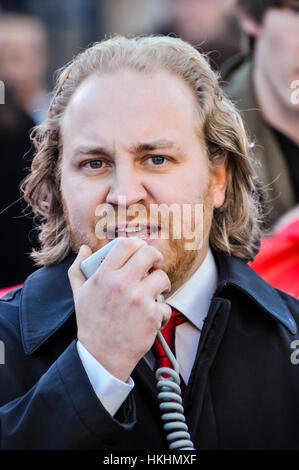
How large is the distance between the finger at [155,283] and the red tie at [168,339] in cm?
30

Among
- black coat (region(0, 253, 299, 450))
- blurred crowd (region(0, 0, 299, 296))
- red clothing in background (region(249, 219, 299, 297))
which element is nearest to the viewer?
black coat (region(0, 253, 299, 450))

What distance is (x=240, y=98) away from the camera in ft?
13.8

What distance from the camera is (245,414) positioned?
2361 mm

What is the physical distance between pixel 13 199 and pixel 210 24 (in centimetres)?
176

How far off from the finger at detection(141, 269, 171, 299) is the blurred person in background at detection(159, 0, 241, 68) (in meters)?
3.13

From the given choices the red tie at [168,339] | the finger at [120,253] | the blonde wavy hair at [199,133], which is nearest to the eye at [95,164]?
the blonde wavy hair at [199,133]

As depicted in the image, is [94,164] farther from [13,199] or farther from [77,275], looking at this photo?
[13,199]

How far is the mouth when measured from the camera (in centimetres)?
239

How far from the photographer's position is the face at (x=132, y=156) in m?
2.43
